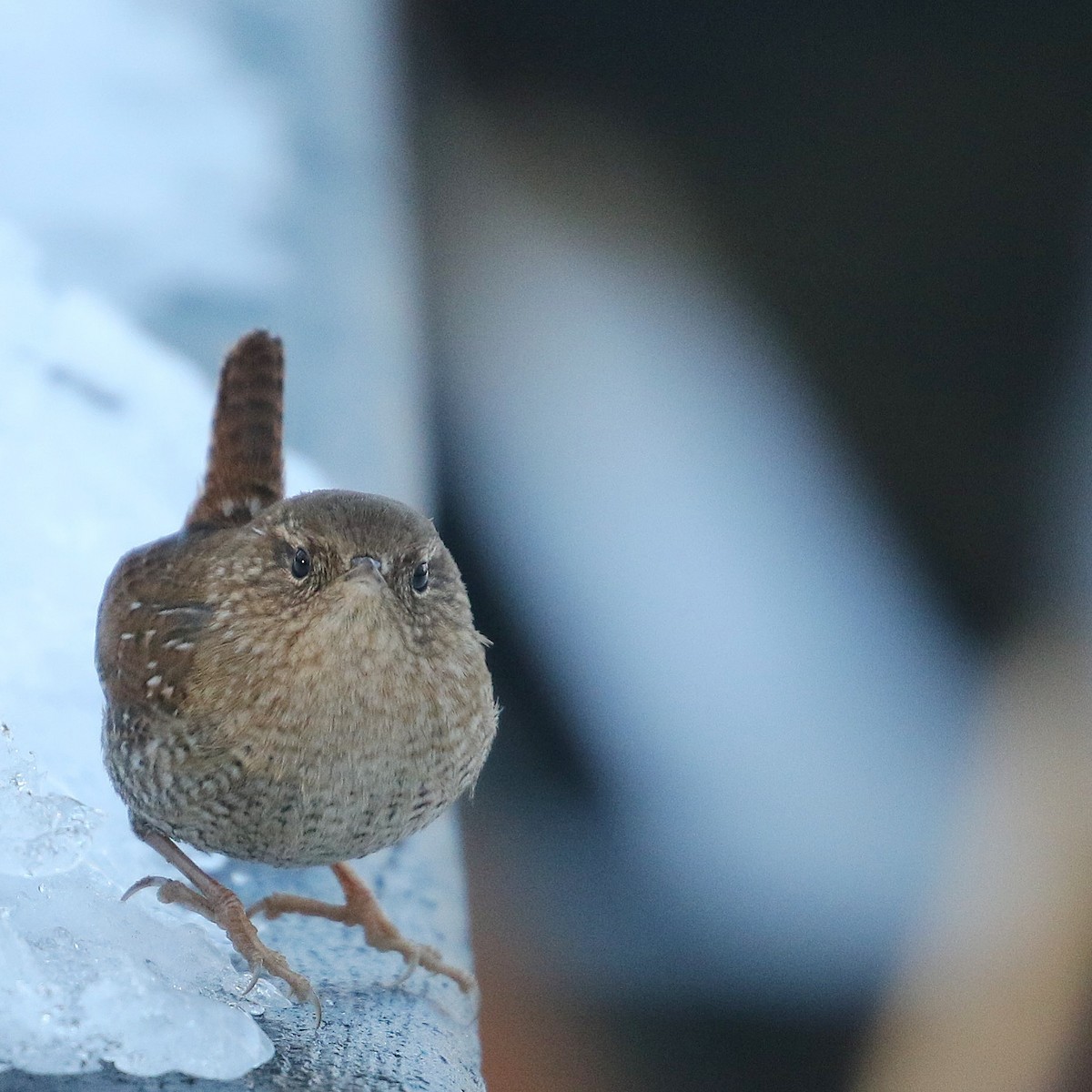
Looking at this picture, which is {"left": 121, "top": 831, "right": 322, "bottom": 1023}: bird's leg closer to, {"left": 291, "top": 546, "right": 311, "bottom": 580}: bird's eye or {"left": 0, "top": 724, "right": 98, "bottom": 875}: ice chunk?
{"left": 0, "top": 724, "right": 98, "bottom": 875}: ice chunk

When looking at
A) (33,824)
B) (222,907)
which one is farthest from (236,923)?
(33,824)

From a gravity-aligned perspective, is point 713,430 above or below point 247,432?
above

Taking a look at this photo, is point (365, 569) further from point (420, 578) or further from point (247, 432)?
point (247, 432)

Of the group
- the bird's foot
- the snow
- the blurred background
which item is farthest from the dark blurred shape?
the snow

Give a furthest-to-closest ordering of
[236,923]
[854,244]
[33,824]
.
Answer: [854,244], [236,923], [33,824]

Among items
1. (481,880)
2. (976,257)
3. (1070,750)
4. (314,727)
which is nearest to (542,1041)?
(481,880)

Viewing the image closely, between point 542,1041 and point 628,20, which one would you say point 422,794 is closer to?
point 542,1041

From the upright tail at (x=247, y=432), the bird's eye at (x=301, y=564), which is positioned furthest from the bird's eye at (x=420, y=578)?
the upright tail at (x=247, y=432)
